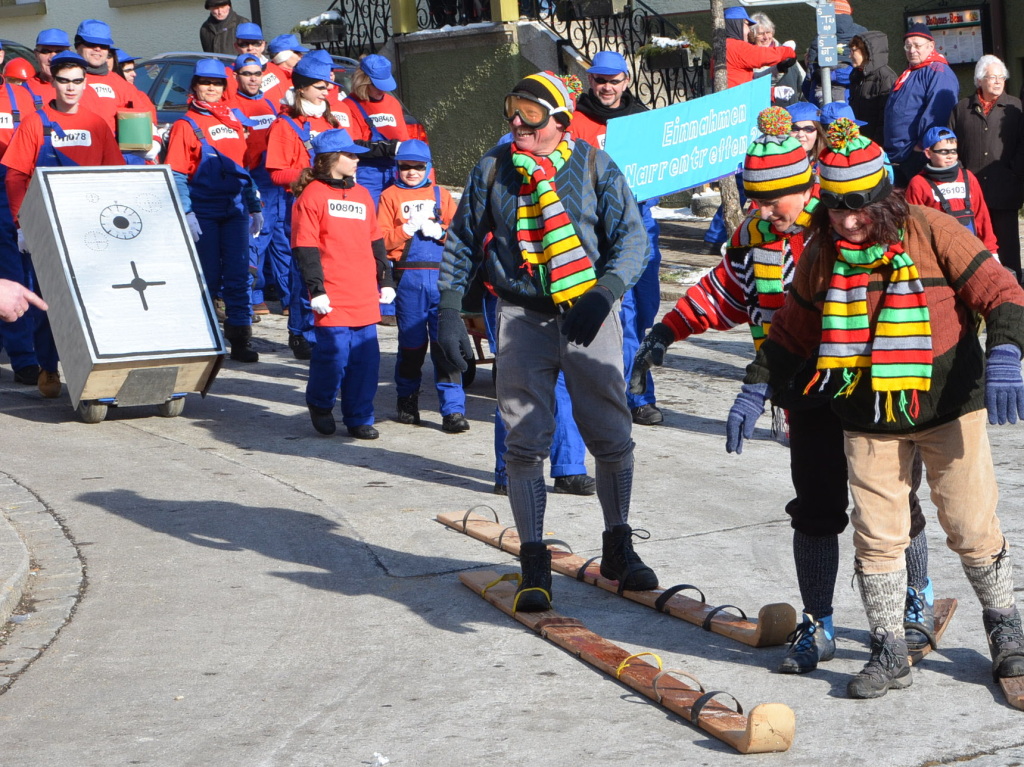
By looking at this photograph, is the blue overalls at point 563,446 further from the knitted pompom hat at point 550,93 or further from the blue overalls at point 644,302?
the knitted pompom hat at point 550,93

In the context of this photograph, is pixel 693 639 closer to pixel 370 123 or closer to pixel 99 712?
pixel 99 712

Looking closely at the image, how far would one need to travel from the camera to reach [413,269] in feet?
30.3

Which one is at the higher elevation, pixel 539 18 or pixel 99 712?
pixel 539 18

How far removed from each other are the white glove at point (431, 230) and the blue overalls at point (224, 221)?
2397 mm

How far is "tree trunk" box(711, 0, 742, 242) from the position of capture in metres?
13.8

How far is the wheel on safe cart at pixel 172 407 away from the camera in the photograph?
30.9 ft

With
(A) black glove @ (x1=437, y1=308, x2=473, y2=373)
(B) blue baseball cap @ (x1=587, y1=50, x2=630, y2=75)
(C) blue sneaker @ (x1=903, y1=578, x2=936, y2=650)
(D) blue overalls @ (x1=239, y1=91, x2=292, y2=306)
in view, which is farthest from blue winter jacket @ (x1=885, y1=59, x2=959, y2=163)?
(C) blue sneaker @ (x1=903, y1=578, x2=936, y2=650)

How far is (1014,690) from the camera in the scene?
440 cm

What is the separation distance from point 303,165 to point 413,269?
259cm

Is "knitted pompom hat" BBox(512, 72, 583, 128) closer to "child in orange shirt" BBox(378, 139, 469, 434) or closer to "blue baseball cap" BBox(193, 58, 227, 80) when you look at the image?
"child in orange shirt" BBox(378, 139, 469, 434)

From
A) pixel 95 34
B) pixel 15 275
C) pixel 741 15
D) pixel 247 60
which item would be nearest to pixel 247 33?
pixel 247 60

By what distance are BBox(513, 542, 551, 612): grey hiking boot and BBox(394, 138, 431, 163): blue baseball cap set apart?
429 centimetres

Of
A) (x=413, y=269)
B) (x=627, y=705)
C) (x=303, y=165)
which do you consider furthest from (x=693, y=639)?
(x=303, y=165)

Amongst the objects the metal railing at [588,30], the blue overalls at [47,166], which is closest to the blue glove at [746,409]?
the blue overalls at [47,166]
